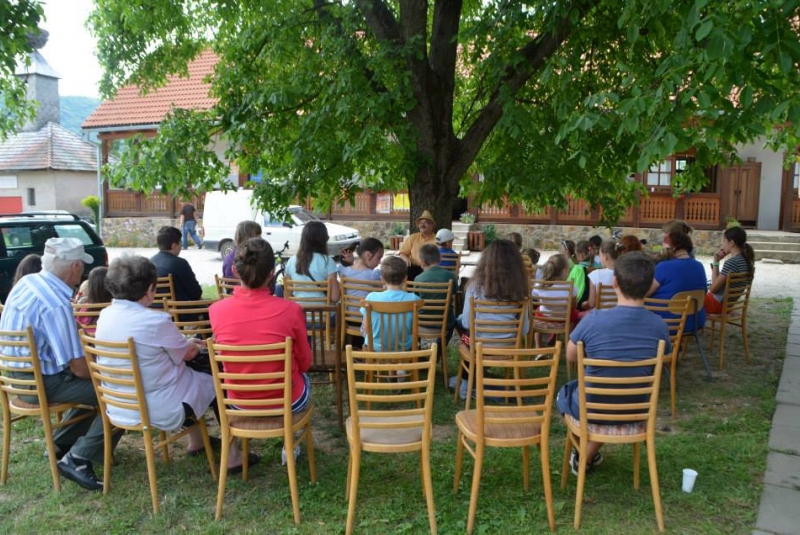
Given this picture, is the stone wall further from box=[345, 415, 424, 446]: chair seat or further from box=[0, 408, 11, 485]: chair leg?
box=[0, 408, 11, 485]: chair leg

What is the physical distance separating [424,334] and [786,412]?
2913 mm

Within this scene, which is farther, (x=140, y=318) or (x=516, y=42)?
(x=516, y=42)

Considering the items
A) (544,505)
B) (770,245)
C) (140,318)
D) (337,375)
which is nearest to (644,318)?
(544,505)

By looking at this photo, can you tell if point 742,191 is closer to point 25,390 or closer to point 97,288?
point 97,288

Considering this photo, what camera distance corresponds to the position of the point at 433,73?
23.3 feet

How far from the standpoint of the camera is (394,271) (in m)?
4.75

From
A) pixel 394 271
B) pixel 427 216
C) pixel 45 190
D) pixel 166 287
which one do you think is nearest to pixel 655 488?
pixel 394 271

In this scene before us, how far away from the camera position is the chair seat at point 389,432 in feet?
10.4

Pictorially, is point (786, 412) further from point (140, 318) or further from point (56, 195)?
point (56, 195)

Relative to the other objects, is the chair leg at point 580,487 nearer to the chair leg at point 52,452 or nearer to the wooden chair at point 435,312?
the wooden chair at point 435,312

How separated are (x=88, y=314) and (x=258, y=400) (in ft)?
5.12

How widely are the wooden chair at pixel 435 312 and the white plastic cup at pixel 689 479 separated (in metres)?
2.24

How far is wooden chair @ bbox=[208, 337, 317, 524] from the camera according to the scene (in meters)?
3.20

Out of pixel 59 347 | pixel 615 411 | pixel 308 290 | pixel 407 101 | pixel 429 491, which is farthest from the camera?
pixel 407 101
